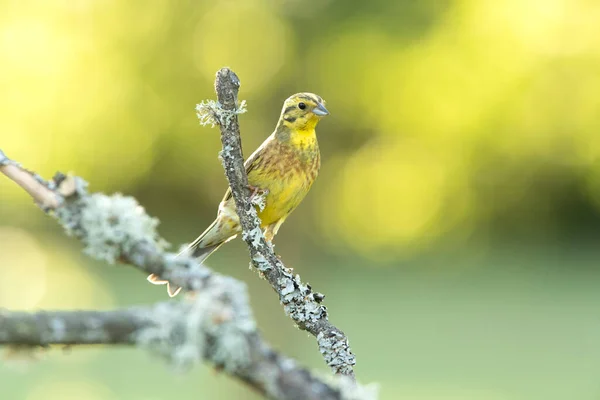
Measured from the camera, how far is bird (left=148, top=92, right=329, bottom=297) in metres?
2.90

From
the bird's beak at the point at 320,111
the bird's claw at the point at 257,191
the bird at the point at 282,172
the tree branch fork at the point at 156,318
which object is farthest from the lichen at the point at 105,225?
the bird's beak at the point at 320,111

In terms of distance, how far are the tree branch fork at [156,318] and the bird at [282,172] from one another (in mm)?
1643

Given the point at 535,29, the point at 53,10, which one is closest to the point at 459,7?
the point at 535,29

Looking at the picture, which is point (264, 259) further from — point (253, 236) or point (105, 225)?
point (105, 225)

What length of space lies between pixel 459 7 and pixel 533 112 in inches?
106

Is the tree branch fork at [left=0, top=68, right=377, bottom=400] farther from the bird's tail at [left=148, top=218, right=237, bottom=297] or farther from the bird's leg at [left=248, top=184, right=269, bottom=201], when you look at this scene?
the bird's tail at [left=148, top=218, right=237, bottom=297]

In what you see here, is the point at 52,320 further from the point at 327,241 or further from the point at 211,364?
the point at 327,241

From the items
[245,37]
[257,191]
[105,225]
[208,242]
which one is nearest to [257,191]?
[257,191]

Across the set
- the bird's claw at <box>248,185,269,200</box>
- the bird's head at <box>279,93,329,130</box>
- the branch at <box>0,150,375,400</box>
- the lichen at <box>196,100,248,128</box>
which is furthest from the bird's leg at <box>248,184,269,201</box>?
the branch at <box>0,150,375,400</box>

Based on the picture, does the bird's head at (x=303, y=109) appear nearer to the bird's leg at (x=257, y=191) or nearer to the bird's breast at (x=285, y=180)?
the bird's breast at (x=285, y=180)

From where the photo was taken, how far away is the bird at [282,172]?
2902mm

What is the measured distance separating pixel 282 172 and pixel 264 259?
38.0 inches

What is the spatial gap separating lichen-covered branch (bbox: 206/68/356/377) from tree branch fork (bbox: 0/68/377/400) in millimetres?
601

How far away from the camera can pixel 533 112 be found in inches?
476
